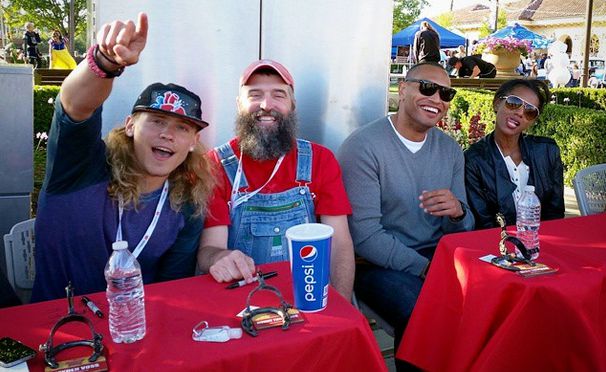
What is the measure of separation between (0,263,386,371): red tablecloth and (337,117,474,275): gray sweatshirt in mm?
1241

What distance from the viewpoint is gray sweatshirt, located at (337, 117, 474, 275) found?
3.03m

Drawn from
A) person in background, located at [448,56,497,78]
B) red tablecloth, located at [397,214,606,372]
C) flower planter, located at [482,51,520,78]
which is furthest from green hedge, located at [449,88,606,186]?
flower planter, located at [482,51,520,78]

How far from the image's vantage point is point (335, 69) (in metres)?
3.98

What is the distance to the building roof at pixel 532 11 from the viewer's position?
1817 inches

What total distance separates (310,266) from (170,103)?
0.99m

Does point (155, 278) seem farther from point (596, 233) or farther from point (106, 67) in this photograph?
point (596, 233)

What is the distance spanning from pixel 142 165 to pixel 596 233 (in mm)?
2147

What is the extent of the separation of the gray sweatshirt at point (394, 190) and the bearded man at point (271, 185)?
0.28 metres

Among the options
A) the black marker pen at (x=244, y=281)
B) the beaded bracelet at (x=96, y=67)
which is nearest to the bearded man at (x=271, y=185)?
the black marker pen at (x=244, y=281)

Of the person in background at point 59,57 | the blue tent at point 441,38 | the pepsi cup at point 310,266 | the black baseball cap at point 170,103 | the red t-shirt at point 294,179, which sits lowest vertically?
the pepsi cup at point 310,266

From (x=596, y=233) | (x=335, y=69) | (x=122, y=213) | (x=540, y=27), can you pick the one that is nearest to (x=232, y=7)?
(x=335, y=69)

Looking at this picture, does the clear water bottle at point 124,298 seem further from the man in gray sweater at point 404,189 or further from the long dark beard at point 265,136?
the man in gray sweater at point 404,189

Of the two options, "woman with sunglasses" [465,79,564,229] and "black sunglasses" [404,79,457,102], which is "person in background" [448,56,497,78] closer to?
"woman with sunglasses" [465,79,564,229]

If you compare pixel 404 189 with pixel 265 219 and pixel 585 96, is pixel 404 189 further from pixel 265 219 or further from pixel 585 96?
pixel 585 96
